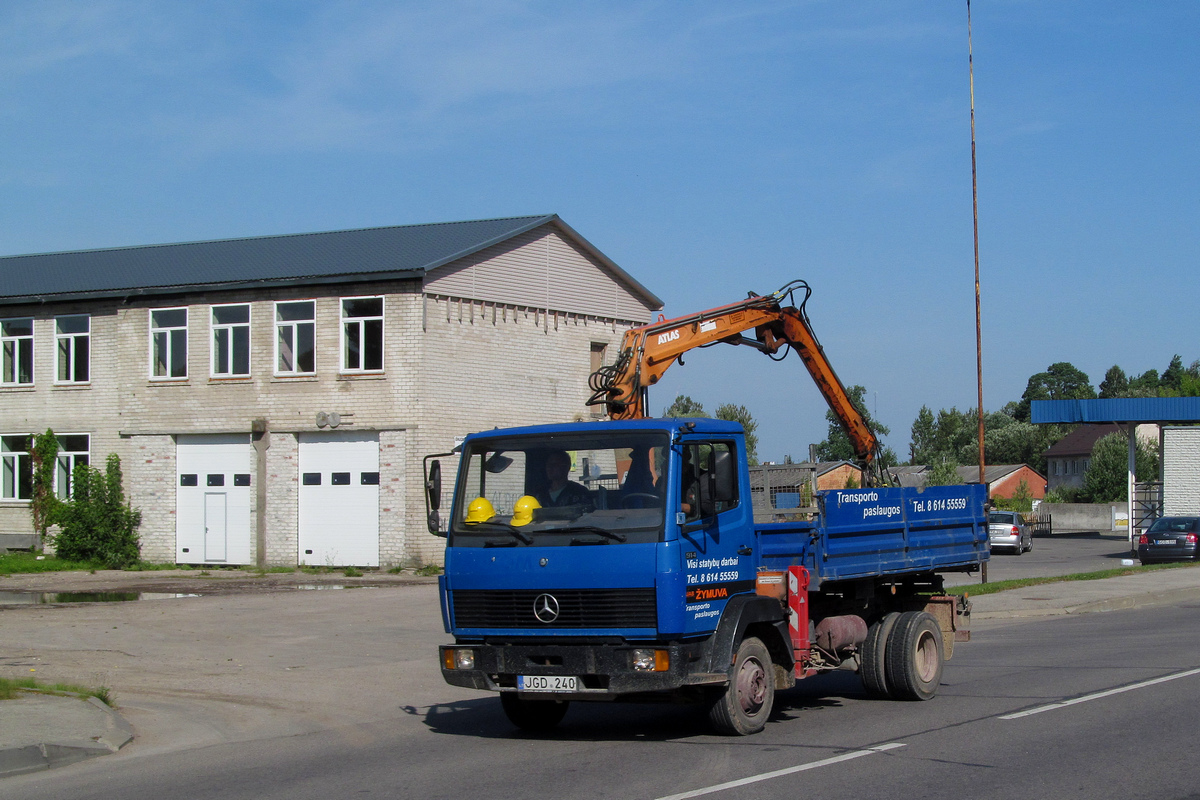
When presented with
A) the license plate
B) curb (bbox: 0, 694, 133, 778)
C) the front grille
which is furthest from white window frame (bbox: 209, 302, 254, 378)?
the license plate

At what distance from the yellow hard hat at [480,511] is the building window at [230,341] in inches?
937

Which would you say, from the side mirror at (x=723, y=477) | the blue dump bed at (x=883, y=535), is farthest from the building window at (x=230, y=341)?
the side mirror at (x=723, y=477)

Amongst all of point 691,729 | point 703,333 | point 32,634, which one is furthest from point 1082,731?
point 32,634

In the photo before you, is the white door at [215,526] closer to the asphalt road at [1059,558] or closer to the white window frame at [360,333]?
the white window frame at [360,333]

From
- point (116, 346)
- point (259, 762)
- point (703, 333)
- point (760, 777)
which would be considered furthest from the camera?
point (116, 346)

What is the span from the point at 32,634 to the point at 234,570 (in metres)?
13.8

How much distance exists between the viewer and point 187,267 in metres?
34.6

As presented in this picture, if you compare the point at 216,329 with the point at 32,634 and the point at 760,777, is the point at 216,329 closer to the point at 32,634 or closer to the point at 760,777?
the point at 32,634

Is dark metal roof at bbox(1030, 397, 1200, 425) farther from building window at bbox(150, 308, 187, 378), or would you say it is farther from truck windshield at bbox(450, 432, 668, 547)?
truck windshield at bbox(450, 432, 668, 547)

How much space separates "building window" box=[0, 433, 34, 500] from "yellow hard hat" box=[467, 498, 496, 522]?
2961cm

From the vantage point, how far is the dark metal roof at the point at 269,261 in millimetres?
30844

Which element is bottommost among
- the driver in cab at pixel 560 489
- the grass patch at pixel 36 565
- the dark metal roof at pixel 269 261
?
the grass patch at pixel 36 565

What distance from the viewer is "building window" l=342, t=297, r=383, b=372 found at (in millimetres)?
30250

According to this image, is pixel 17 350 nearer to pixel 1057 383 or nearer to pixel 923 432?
pixel 923 432
